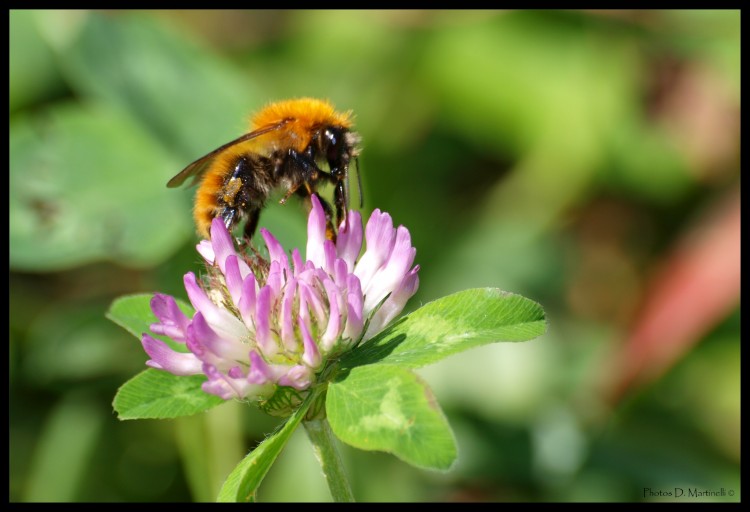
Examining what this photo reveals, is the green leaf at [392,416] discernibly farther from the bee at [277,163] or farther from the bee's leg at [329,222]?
the bee at [277,163]

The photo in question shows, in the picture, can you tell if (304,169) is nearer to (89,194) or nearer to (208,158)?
(208,158)

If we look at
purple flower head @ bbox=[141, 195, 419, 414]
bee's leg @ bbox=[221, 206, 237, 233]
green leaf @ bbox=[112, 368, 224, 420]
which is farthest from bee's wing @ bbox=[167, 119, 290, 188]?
green leaf @ bbox=[112, 368, 224, 420]

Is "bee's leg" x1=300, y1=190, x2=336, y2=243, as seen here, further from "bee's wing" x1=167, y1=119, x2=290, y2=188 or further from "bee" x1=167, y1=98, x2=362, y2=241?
"bee's wing" x1=167, y1=119, x2=290, y2=188

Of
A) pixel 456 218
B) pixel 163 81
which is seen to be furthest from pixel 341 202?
pixel 456 218

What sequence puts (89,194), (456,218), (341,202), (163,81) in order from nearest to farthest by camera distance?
(341,202)
(89,194)
(163,81)
(456,218)

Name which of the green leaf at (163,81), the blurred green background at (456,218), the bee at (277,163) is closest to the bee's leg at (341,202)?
the bee at (277,163)

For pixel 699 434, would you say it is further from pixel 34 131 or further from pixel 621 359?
pixel 34 131

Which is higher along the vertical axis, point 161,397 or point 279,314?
point 279,314
